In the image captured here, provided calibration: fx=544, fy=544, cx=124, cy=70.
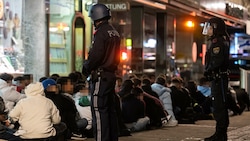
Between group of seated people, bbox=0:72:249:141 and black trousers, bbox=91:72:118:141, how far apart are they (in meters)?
0.82

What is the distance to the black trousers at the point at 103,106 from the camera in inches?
268

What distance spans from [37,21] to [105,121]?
25.2 ft

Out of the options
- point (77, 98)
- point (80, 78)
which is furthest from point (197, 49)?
point (77, 98)

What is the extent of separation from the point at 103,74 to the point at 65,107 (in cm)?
290

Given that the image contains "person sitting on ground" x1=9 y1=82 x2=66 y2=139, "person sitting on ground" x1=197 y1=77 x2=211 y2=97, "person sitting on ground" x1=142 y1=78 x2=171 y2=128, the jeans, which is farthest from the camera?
"person sitting on ground" x1=197 y1=77 x2=211 y2=97

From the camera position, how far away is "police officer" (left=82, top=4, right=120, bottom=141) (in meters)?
6.80

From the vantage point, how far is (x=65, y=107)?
959 centimetres

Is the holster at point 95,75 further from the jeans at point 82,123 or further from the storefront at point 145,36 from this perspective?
the storefront at point 145,36

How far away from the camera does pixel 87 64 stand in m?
6.82

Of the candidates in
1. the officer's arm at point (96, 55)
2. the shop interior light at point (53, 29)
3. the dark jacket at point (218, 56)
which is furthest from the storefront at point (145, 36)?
the officer's arm at point (96, 55)

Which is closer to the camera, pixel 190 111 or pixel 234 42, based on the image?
pixel 190 111

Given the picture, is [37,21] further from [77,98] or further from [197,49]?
[197,49]

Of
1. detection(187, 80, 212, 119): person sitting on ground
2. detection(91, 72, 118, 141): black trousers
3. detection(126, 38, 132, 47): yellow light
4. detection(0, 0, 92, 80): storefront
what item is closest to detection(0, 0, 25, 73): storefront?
detection(0, 0, 92, 80): storefront

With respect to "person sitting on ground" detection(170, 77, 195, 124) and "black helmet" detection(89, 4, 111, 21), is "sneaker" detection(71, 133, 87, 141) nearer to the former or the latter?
"black helmet" detection(89, 4, 111, 21)
